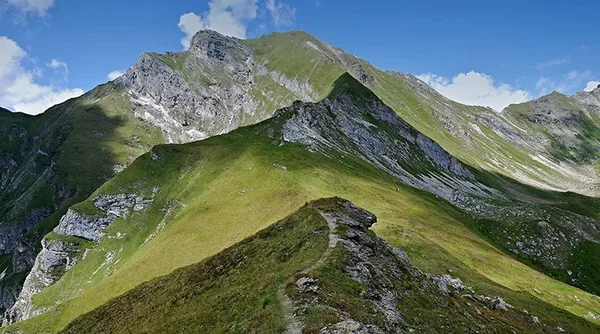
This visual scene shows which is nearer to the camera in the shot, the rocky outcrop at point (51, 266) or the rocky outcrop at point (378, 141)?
the rocky outcrop at point (51, 266)

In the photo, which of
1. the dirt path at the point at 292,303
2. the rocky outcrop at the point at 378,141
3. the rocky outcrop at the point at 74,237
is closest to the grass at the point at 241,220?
the rocky outcrop at the point at 74,237

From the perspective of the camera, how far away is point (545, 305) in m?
50.6

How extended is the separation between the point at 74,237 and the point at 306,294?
11450cm

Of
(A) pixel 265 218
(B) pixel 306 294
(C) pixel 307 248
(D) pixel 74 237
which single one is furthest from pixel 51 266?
(B) pixel 306 294

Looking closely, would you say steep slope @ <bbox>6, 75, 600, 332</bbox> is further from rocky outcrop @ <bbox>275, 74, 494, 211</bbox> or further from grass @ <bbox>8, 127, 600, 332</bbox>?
rocky outcrop @ <bbox>275, 74, 494, 211</bbox>

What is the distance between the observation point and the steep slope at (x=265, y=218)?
62.7 meters

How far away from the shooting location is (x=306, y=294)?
74.2 feet

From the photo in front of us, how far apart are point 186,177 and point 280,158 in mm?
29578

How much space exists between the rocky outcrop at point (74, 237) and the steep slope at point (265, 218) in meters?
0.36

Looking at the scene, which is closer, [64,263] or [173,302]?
[173,302]

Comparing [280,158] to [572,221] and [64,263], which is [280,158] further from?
[572,221]

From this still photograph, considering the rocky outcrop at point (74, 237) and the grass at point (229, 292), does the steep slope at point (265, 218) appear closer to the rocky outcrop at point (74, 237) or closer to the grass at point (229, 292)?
the rocky outcrop at point (74, 237)

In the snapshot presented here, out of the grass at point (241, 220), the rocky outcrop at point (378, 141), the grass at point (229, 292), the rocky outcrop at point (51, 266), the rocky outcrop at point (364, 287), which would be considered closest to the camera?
the rocky outcrop at point (364, 287)

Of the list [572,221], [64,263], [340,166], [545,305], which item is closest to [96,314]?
[545,305]
